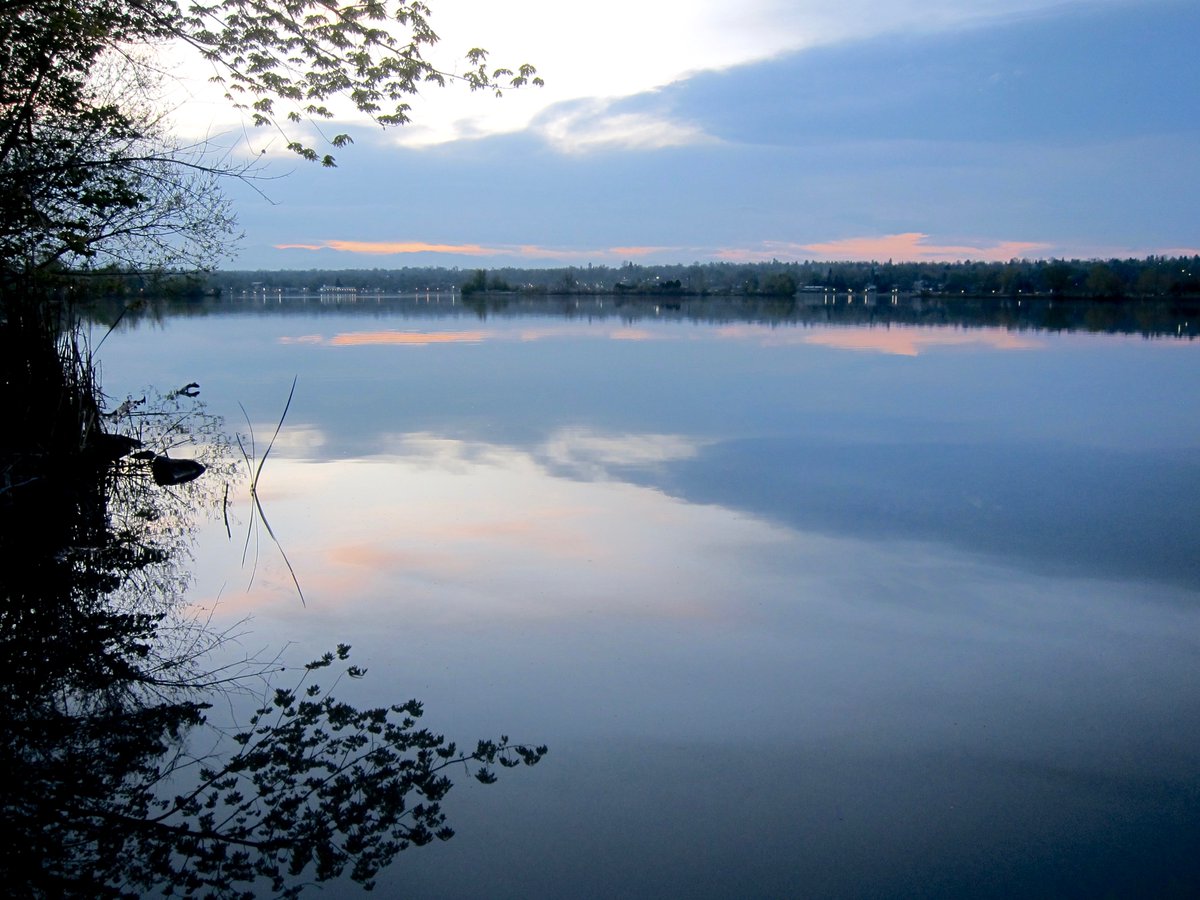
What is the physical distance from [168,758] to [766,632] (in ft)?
8.66

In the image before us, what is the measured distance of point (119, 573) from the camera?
5570mm

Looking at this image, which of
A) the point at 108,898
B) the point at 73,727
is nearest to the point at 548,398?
the point at 73,727

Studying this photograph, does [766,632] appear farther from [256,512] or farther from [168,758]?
[256,512]

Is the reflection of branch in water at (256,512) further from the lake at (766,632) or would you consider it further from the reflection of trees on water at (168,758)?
the reflection of trees on water at (168,758)

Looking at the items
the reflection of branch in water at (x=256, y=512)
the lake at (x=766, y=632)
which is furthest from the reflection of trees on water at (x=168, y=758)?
the reflection of branch in water at (x=256, y=512)

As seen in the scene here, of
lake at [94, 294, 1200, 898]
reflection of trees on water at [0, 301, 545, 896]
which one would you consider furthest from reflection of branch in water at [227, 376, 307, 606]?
reflection of trees on water at [0, 301, 545, 896]

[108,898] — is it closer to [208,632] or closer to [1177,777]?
[208,632]

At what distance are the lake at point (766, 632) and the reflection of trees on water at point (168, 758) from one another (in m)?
0.20

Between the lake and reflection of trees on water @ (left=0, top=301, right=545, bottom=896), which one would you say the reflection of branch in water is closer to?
the lake

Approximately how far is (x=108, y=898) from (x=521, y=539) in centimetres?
373

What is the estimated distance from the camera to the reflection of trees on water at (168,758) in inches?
111

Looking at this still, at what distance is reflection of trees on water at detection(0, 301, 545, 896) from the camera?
2822 millimetres

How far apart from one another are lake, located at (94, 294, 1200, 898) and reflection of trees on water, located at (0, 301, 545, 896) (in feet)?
0.66

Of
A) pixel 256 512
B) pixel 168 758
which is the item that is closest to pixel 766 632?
pixel 168 758
